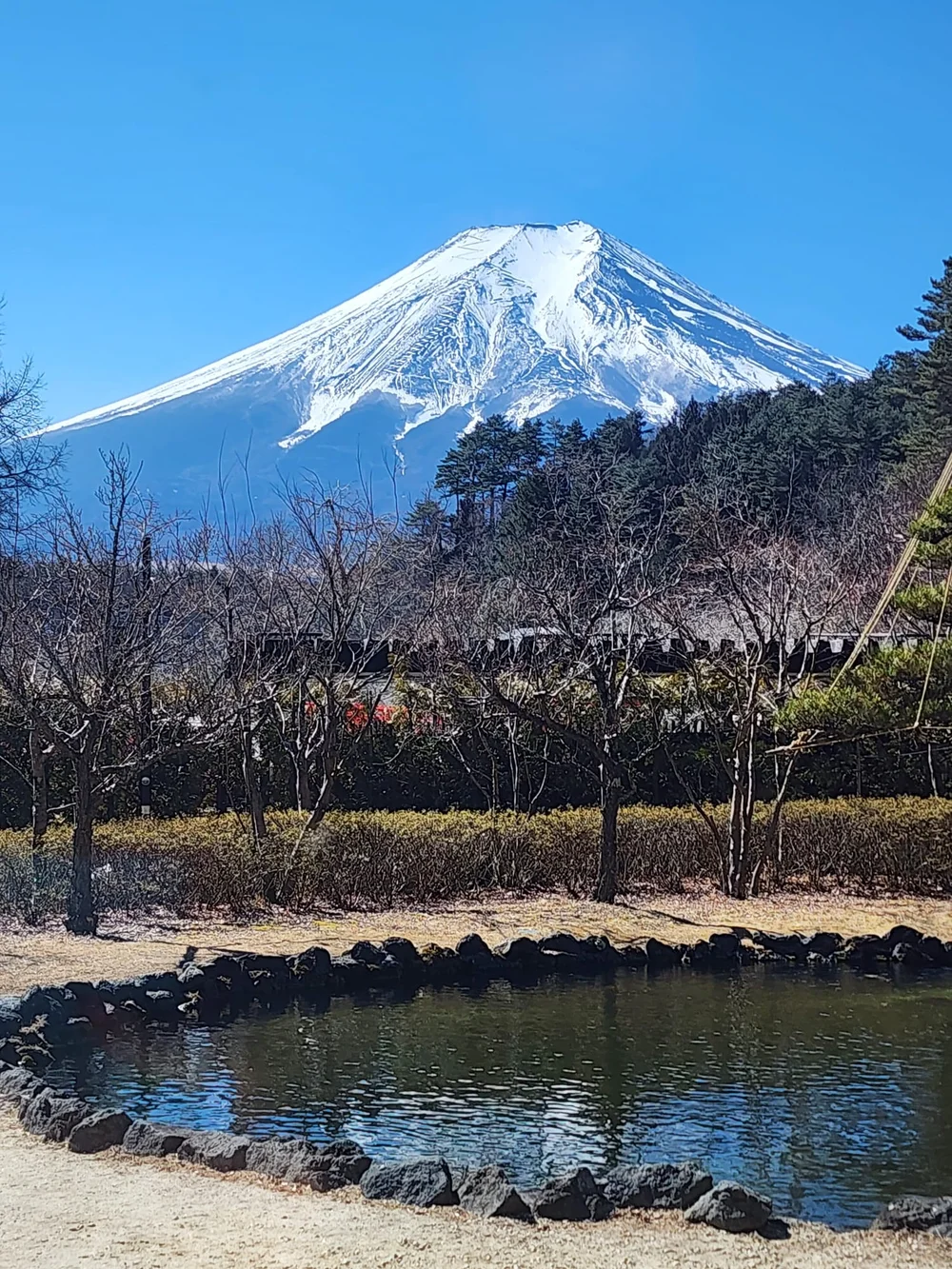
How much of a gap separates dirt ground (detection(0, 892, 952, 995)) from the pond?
3.78ft

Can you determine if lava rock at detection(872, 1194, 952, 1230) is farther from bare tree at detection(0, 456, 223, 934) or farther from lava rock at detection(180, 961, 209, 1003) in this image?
bare tree at detection(0, 456, 223, 934)

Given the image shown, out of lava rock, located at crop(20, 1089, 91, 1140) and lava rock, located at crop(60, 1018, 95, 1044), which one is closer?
lava rock, located at crop(20, 1089, 91, 1140)

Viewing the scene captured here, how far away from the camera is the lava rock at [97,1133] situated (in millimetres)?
5922

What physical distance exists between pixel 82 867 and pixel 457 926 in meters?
3.37

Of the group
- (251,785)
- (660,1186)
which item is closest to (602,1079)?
(660,1186)

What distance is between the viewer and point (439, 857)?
13133 mm

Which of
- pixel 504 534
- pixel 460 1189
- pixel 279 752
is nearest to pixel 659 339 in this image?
pixel 504 534

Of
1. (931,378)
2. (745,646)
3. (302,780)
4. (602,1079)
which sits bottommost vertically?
(602,1079)

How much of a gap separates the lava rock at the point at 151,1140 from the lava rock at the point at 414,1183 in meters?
0.95

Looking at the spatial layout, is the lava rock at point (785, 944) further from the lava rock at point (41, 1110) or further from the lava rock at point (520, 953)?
the lava rock at point (41, 1110)

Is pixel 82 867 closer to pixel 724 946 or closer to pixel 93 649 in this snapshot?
pixel 93 649

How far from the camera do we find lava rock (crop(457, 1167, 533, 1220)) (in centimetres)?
520

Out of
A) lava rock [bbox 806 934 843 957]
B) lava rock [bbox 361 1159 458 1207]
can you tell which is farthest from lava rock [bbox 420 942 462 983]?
lava rock [bbox 361 1159 458 1207]

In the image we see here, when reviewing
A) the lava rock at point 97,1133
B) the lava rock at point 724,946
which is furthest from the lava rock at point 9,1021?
the lava rock at point 724,946
